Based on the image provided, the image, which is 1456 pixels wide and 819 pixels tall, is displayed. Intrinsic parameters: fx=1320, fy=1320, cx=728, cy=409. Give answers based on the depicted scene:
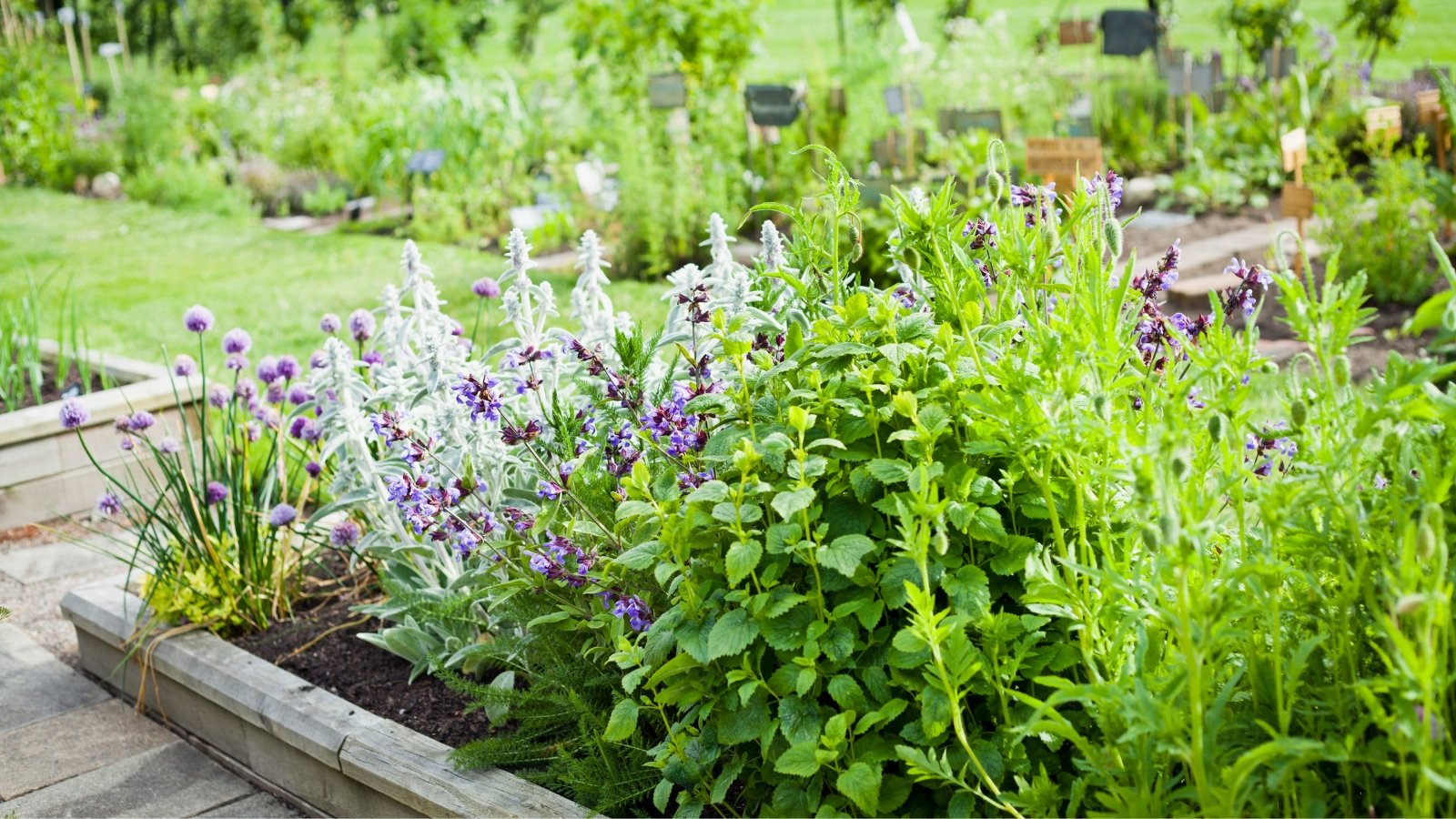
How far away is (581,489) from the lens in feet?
7.83

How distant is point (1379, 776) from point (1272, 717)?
0.48 feet

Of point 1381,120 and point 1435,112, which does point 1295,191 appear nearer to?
point 1381,120

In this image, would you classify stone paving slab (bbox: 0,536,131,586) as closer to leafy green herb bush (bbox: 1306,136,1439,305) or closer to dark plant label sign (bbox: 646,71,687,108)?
dark plant label sign (bbox: 646,71,687,108)

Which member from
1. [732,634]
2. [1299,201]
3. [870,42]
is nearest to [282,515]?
[732,634]

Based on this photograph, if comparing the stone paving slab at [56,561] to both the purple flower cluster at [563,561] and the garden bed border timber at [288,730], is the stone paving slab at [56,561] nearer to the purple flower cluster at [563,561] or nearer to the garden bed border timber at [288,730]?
the garden bed border timber at [288,730]

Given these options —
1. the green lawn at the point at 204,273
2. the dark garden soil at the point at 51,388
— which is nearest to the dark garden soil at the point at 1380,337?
the green lawn at the point at 204,273

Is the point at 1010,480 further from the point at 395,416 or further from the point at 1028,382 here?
the point at 395,416

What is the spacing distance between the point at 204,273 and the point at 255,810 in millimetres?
5568

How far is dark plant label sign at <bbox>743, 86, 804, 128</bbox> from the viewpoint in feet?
22.5

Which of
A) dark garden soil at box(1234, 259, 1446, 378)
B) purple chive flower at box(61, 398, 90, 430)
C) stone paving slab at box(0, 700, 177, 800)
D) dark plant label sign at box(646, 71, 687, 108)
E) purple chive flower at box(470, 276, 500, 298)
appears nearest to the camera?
stone paving slab at box(0, 700, 177, 800)

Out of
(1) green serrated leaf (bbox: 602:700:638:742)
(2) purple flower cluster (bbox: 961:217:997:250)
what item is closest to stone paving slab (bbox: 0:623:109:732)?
(1) green serrated leaf (bbox: 602:700:638:742)

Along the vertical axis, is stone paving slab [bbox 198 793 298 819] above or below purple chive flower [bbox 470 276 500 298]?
below

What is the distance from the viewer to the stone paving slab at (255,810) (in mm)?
2809

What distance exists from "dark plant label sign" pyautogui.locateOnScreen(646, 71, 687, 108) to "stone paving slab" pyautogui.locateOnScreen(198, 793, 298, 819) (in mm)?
5047
